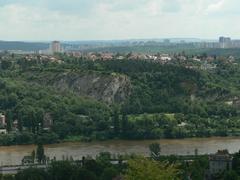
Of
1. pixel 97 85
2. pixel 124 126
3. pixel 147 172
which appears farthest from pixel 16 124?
pixel 147 172

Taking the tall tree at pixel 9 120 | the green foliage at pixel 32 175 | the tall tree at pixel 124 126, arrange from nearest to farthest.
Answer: the green foliage at pixel 32 175, the tall tree at pixel 124 126, the tall tree at pixel 9 120

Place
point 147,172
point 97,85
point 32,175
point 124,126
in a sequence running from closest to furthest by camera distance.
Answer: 1. point 147,172
2. point 32,175
3. point 124,126
4. point 97,85

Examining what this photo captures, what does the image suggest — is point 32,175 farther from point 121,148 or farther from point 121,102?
point 121,102

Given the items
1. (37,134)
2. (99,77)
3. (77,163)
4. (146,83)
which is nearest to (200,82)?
(146,83)

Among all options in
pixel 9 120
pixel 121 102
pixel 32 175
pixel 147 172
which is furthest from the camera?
pixel 121 102

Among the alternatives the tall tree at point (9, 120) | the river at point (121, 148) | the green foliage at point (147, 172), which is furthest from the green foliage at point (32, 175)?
the tall tree at point (9, 120)

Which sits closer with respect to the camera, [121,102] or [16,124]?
[16,124]

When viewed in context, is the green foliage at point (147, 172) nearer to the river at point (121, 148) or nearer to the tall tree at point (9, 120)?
the river at point (121, 148)
